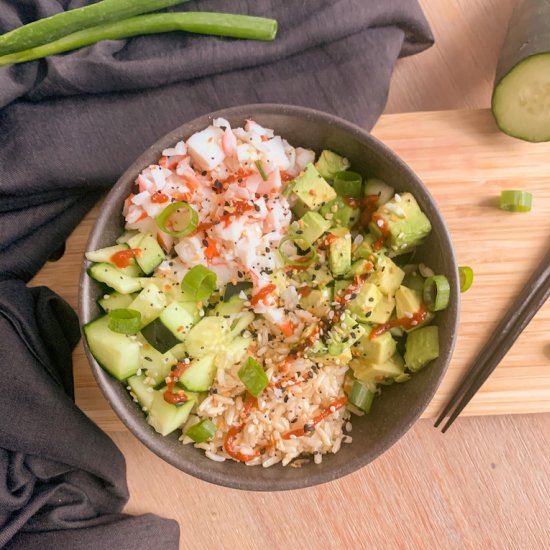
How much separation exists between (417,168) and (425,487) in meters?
0.96

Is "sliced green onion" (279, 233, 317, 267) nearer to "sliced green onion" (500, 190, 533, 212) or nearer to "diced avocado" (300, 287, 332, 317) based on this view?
"diced avocado" (300, 287, 332, 317)

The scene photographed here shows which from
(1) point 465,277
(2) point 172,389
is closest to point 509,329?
(1) point 465,277

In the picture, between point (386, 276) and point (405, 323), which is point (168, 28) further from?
point (405, 323)

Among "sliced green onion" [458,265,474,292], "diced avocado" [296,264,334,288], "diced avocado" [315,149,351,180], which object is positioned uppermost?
"diced avocado" [315,149,351,180]

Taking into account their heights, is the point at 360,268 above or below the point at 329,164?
below

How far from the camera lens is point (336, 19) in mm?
1822

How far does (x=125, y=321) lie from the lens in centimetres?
154

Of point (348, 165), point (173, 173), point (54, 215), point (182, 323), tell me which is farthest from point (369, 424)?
point (54, 215)

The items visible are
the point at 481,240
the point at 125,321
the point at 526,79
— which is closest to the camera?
the point at 125,321

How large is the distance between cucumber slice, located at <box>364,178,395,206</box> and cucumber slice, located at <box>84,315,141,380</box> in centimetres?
72

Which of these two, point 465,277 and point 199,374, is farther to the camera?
point 465,277

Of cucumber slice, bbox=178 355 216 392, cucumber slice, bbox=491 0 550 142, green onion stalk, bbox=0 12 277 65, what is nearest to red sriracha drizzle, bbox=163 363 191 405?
cucumber slice, bbox=178 355 216 392

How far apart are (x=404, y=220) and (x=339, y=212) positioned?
0.18 meters

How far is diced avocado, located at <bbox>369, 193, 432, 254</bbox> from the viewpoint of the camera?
1.59m
